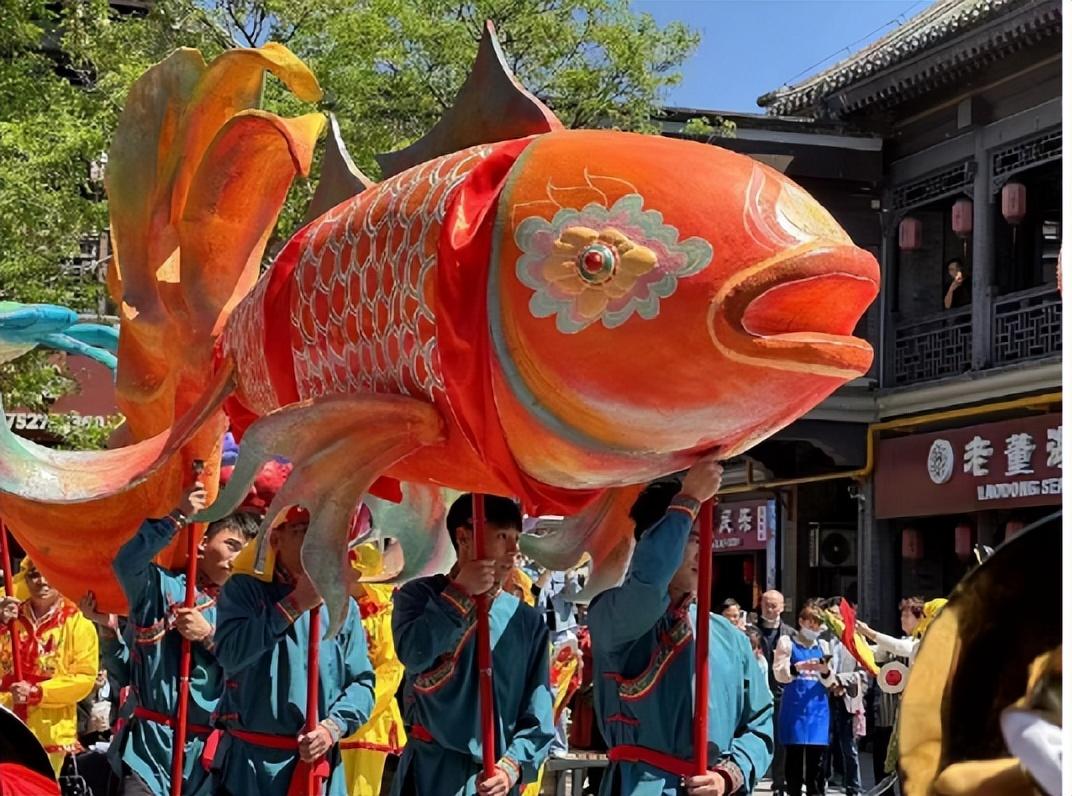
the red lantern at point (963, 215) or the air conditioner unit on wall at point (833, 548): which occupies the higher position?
the red lantern at point (963, 215)

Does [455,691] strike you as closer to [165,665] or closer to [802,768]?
[165,665]

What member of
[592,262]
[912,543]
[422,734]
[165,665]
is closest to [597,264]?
[592,262]

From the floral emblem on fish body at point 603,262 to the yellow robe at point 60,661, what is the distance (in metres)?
4.34

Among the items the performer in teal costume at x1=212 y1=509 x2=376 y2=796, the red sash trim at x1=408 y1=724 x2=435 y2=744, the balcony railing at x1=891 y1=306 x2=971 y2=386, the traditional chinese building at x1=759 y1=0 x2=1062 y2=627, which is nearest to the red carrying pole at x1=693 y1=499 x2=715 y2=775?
the red sash trim at x1=408 y1=724 x2=435 y2=744

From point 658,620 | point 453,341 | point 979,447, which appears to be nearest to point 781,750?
point 979,447

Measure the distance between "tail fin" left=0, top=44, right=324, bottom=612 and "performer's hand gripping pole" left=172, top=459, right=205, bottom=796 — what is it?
0.56 feet

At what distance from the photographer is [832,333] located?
8.95 ft

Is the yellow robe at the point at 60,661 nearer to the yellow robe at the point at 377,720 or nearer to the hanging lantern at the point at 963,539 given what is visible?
the yellow robe at the point at 377,720

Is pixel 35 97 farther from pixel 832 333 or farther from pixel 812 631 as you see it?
pixel 832 333

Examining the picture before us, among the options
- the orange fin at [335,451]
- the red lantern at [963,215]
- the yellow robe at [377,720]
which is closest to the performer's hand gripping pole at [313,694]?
the orange fin at [335,451]

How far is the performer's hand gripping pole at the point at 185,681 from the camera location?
4285mm

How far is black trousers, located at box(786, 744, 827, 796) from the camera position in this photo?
10.3 m

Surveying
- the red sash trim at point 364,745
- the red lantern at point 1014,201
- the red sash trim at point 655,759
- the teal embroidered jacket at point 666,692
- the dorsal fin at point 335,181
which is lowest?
the red sash trim at point 364,745

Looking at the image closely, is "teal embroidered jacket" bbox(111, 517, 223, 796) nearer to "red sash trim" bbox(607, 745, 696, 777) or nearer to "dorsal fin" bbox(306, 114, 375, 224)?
"dorsal fin" bbox(306, 114, 375, 224)
